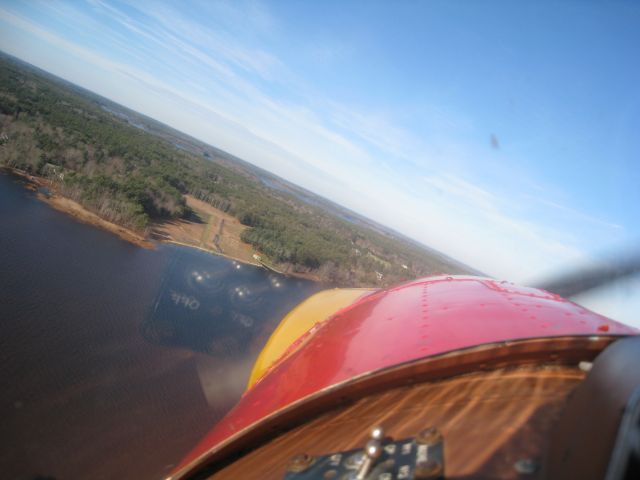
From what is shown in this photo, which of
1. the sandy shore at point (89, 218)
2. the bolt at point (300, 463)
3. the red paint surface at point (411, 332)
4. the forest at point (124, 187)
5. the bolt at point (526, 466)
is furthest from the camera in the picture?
the forest at point (124, 187)

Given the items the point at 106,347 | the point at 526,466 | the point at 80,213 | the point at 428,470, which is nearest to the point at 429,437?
the point at 428,470

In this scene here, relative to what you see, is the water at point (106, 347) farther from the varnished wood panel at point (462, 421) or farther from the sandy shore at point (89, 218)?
the varnished wood panel at point (462, 421)

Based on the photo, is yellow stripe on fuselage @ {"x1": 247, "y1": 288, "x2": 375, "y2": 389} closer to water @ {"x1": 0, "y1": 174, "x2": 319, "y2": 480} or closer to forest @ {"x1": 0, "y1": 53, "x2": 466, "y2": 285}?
water @ {"x1": 0, "y1": 174, "x2": 319, "y2": 480}

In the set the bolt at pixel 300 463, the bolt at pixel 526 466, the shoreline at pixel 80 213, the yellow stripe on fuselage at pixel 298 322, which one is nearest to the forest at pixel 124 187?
the shoreline at pixel 80 213

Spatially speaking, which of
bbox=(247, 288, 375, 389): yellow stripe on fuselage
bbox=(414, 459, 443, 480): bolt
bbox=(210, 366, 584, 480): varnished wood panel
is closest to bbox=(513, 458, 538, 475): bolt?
bbox=(210, 366, 584, 480): varnished wood panel

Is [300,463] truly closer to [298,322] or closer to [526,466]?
[526,466]
